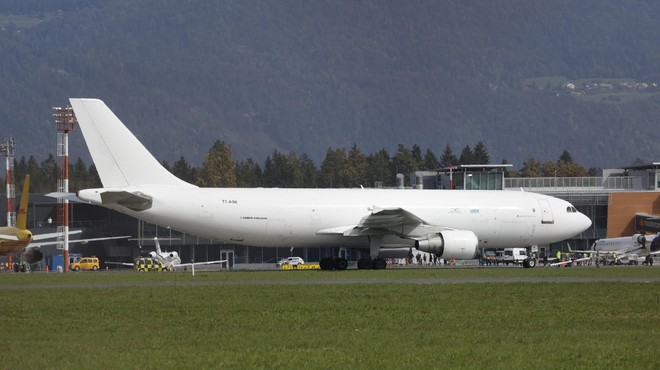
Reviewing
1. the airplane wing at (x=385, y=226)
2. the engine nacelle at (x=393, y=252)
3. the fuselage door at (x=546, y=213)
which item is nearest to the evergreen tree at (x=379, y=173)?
the fuselage door at (x=546, y=213)

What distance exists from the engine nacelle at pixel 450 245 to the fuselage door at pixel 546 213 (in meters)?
7.34

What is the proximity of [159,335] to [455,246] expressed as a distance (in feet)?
102

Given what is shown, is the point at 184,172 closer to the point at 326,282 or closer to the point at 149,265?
the point at 149,265

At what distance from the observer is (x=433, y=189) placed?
88.4 meters

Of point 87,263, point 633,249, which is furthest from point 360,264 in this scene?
point 87,263

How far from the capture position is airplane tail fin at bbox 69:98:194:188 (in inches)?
1925

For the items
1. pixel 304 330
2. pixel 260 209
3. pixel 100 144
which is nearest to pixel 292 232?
pixel 260 209

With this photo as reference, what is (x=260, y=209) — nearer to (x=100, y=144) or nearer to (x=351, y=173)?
(x=100, y=144)

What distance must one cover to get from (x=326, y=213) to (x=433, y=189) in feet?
118

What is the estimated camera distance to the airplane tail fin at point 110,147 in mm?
48906

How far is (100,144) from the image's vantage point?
49.0 m

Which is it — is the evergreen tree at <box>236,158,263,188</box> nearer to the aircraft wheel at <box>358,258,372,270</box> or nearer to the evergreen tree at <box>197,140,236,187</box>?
the evergreen tree at <box>197,140,236,187</box>

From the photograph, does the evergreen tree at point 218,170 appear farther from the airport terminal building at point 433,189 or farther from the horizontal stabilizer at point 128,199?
the horizontal stabilizer at point 128,199

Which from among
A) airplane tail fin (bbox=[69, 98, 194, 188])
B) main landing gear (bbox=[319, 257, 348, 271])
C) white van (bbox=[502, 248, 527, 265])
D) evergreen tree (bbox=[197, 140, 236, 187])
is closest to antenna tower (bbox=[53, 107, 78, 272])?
main landing gear (bbox=[319, 257, 348, 271])
